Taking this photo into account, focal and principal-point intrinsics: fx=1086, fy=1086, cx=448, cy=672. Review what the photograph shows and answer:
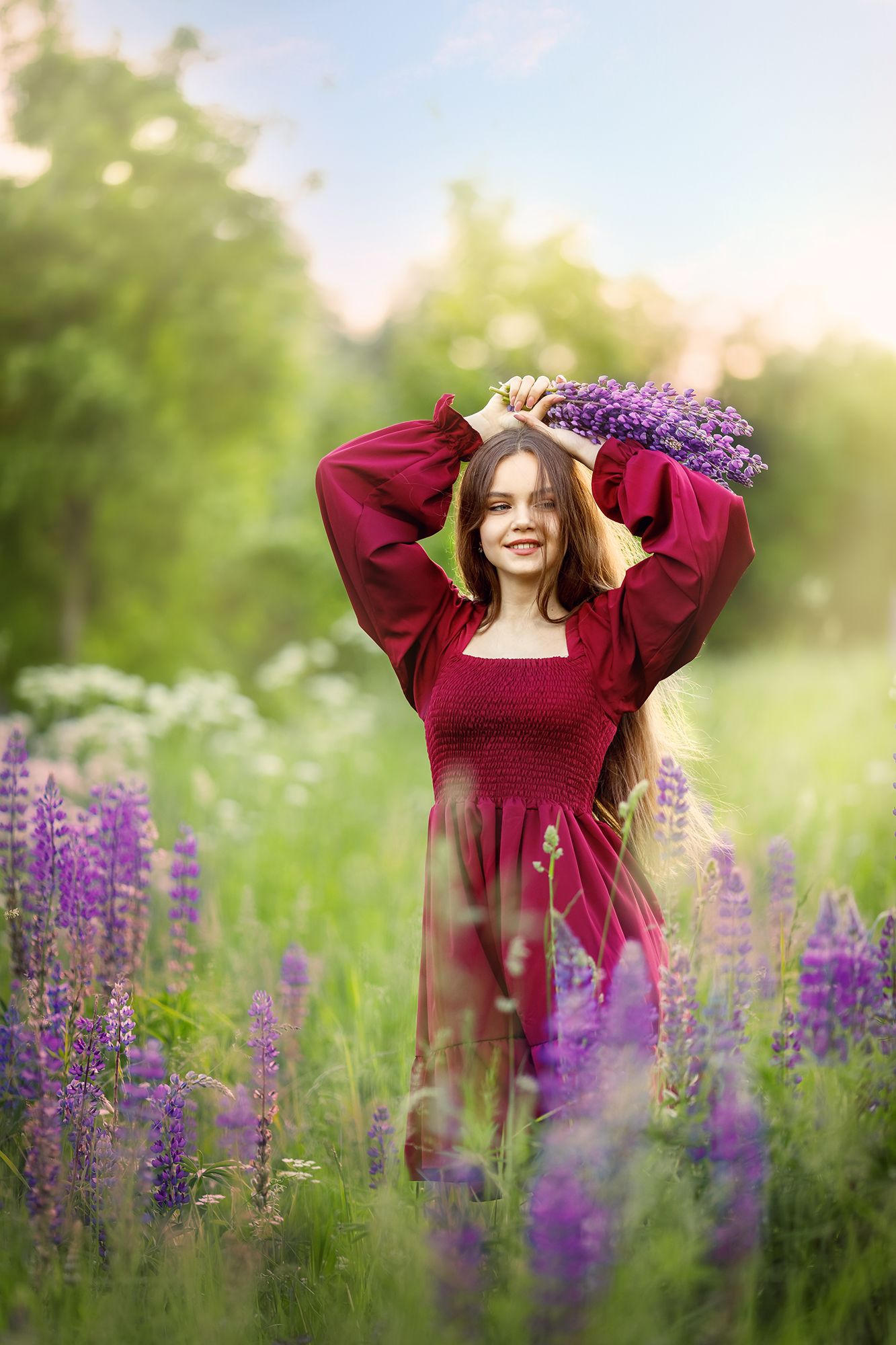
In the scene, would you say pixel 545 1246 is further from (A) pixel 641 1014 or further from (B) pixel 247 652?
(B) pixel 247 652

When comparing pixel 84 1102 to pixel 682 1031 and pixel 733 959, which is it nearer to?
pixel 682 1031

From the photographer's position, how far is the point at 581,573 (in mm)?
2764

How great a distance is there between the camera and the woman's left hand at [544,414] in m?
2.69

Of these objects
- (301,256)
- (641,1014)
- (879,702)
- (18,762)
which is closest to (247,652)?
(301,256)

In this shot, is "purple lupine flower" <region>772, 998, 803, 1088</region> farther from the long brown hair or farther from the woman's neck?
the woman's neck

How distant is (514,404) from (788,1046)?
1.62 meters

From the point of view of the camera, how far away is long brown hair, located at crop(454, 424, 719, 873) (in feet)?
8.79

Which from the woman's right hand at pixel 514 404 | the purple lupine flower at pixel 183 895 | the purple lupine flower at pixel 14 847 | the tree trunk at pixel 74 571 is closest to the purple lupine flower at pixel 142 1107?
the purple lupine flower at pixel 183 895

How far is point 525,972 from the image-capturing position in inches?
90.4

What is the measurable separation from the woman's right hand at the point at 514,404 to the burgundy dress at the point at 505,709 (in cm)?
4

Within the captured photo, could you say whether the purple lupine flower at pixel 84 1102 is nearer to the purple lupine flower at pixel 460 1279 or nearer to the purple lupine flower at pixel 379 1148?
the purple lupine flower at pixel 379 1148

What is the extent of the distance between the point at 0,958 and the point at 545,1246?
318cm

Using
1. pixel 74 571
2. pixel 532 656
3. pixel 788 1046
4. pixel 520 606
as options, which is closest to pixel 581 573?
pixel 520 606

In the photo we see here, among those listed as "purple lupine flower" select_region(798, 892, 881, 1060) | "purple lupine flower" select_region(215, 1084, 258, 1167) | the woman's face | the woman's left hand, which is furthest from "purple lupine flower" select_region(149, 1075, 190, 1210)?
the woman's left hand
